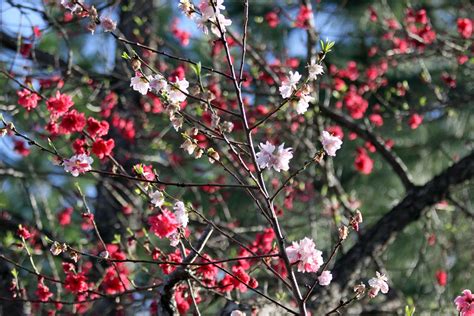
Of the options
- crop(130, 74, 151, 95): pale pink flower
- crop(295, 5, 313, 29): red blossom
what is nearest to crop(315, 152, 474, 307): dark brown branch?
crop(295, 5, 313, 29): red blossom

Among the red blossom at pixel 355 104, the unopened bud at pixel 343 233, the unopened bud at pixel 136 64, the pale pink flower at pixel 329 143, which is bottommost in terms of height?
the unopened bud at pixel 343 233

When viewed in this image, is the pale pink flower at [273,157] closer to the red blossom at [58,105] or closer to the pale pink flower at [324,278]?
the pale pink flower at [324,278]

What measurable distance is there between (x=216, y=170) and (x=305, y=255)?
5.55 metres

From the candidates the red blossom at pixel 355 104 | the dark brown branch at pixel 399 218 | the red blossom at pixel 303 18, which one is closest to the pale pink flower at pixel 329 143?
the dark brown branch at pixel 399 218

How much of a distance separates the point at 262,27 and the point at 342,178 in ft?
6.76

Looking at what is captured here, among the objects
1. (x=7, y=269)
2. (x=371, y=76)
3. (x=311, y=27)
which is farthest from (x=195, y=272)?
(x=371, y=76)

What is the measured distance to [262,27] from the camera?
8.74 meters

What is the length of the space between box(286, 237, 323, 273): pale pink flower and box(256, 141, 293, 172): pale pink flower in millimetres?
280

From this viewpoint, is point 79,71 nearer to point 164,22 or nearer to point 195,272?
point 195,272

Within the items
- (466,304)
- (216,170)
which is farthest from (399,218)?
(216,170)

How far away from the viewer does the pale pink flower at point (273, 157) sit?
2.06 metres

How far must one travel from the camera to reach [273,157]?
6.80 ft

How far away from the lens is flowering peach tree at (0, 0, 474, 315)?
226 centimetres

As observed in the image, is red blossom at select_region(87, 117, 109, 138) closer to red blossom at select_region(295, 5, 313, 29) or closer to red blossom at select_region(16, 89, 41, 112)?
red blossom at select_region(16, 89, 41, 112)
